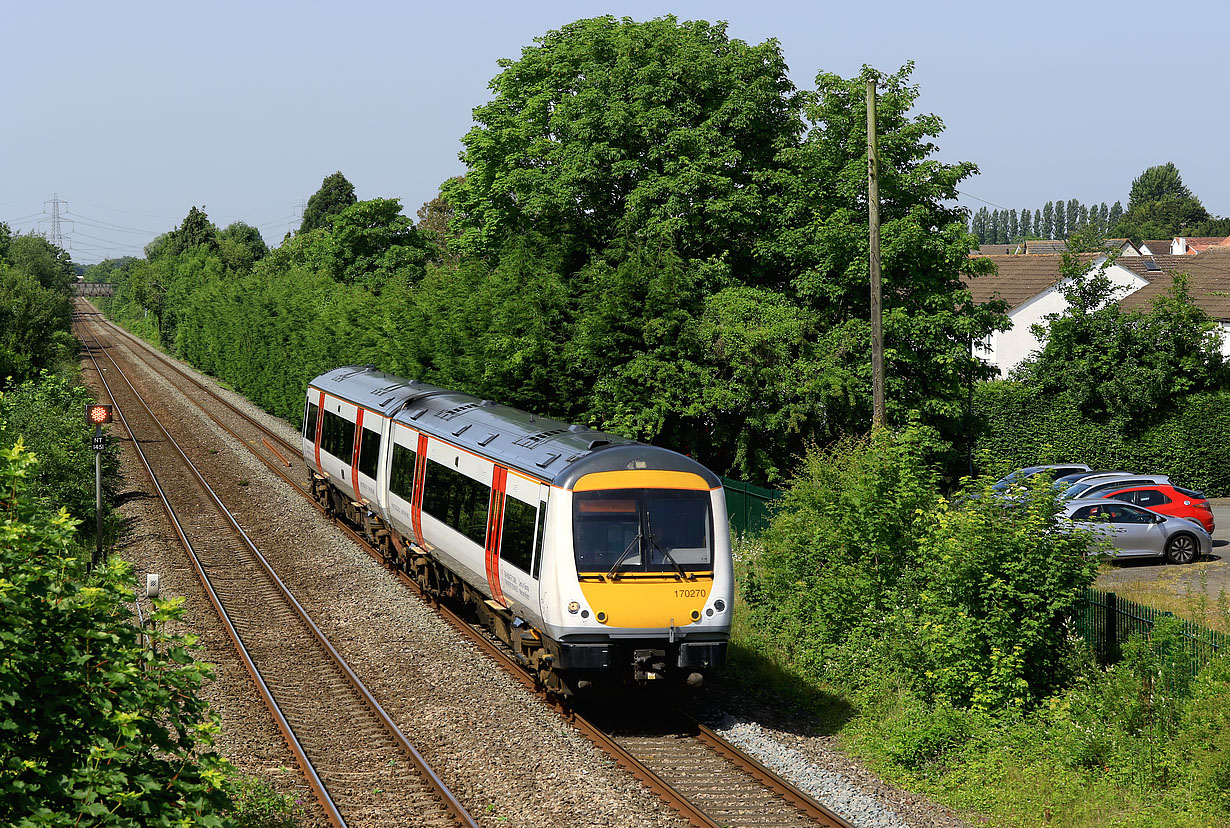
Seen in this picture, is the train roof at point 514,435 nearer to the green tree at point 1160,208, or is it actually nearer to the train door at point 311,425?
the train door at point 311,425

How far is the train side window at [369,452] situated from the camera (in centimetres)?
2184

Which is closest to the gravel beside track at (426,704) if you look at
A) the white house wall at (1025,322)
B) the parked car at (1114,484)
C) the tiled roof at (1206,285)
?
the parked car at (1114,484)

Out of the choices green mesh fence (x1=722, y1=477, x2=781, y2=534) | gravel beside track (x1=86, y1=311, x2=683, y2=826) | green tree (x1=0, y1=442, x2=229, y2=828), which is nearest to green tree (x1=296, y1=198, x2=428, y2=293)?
gravel beside track (x1=86, y1=311, x2=683, y2=826)

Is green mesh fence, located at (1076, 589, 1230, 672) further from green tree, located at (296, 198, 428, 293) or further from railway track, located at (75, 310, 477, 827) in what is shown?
green tree, located at (296, 198, 428, 293)

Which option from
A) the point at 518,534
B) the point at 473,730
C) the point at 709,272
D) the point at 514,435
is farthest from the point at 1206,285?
the point at 473,730

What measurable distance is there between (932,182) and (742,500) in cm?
881

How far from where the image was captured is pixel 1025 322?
5359cm

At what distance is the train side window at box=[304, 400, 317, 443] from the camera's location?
27.7 m

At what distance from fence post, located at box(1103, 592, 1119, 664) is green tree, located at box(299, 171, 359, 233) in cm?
11003

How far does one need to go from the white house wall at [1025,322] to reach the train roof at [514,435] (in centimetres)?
3458

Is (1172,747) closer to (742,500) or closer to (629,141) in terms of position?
(742,500)

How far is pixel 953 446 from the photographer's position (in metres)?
26.9

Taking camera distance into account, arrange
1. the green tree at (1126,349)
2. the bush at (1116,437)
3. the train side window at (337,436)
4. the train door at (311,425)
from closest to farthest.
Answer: the train side window at (337,436) → the train door at (311,425) → the green tree at (1126,349) → the bush at (1116,437)

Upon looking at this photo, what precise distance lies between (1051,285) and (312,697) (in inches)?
1809
